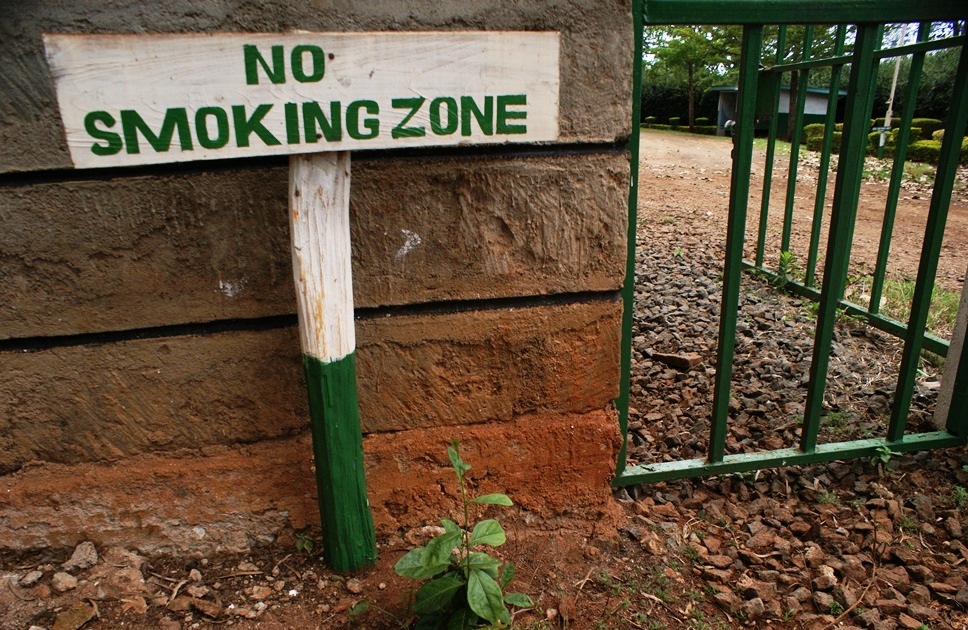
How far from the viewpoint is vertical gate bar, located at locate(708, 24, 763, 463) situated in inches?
76.8

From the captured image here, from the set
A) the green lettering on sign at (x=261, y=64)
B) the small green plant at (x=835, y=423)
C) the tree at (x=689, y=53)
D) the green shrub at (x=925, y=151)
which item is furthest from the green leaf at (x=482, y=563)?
the tree at (x=689, y=53)

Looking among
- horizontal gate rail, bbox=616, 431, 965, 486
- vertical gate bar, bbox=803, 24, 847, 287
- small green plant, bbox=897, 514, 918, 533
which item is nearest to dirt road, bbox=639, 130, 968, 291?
vertical gate bar, bbox=803, 24, 847, 287

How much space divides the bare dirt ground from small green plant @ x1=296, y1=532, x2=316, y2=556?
14 mm

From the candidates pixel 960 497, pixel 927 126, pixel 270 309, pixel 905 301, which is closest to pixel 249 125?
pixel 270 309

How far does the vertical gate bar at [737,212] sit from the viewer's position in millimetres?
1951

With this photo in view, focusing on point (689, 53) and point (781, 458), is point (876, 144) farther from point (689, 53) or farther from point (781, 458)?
point (781, 458)

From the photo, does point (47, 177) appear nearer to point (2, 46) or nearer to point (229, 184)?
point (2, 46)

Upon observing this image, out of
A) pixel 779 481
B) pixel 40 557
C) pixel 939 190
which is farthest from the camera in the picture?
pixel 779 481

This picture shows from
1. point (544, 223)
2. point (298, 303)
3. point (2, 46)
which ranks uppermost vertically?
point (2, 46)

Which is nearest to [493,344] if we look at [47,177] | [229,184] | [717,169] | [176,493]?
[229,184]

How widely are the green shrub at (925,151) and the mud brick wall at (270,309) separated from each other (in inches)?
503

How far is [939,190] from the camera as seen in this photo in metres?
2.23

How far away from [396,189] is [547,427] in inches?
32.8

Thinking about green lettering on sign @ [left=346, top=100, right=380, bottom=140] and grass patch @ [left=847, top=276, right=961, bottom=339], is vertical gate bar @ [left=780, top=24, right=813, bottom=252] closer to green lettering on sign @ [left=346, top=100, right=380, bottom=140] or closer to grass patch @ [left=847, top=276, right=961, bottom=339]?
grass patch @ [left=847, top=276, right=961, bottom=339]
